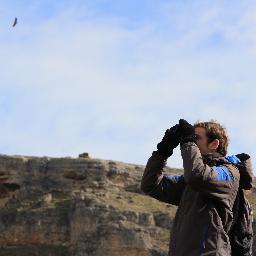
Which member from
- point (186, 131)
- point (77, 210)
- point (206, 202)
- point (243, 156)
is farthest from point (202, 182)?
point (77, 210)

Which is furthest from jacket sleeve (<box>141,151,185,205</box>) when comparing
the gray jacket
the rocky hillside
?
the rocky hillside

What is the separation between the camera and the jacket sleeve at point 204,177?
5137 millimetres

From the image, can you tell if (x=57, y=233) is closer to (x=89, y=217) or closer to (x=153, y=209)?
(x=89, y=217)

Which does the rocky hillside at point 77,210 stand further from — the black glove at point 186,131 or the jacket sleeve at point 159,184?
the black glove at point 186,131

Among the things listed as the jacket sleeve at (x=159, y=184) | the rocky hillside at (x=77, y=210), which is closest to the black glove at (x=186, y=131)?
the jacket sleeve at (x=159, y=184)

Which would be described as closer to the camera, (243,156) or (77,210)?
(243,156)

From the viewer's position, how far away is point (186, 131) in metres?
5.38


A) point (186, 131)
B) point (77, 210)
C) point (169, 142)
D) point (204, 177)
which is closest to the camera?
point (204, 177)

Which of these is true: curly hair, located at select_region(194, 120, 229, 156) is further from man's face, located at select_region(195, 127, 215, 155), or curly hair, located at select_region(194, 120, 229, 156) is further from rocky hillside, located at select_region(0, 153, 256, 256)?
rocky hillside, located at select_region(0, 153, 256, 256)

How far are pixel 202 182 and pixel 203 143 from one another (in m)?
0.49

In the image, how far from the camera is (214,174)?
5.21m

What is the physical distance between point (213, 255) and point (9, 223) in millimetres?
36259

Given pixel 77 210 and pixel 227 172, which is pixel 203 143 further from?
pixel 77 210

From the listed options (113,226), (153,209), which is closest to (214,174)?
(113,226)
